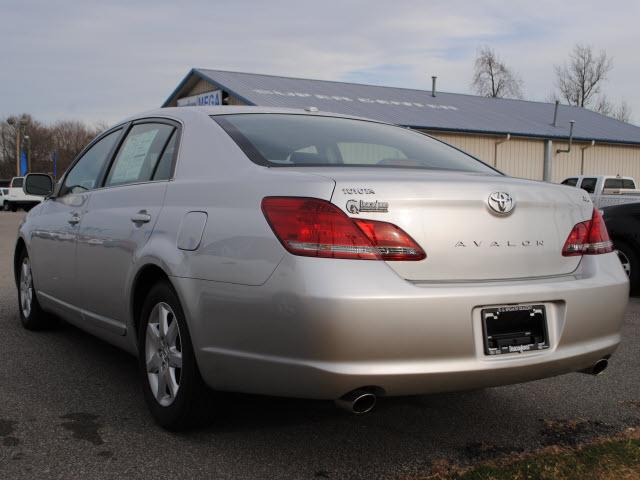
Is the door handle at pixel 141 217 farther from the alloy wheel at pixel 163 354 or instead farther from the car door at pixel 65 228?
the car door at pixel 65 228

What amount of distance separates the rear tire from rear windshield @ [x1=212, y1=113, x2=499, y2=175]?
2.66m

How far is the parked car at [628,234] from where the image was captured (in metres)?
8.20

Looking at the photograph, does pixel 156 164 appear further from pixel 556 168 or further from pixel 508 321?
pixel 556 168

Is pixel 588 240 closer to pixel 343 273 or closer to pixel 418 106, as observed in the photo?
pixel 343 273

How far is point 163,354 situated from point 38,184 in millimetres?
2648

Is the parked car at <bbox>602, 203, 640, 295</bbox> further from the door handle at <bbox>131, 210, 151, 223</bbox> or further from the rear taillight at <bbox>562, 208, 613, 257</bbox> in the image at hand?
the door handle at <bbox>131, 210, 151, 223</bbox>

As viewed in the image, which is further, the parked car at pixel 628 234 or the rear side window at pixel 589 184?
the rear side window at pixel 589 184

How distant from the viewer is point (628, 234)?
325 inches

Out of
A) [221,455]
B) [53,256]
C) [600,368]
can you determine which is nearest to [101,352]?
[53,256]

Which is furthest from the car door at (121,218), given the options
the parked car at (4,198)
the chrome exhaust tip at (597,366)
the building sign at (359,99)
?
the parked car at (4,198)

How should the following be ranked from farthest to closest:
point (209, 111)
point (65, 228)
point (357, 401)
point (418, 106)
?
point (418, 106) → point (65, 228) → point (209, 111) → point (357, 401)

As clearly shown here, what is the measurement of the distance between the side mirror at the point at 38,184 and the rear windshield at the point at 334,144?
7.70 feet

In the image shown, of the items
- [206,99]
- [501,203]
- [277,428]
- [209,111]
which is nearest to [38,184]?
[209,111]

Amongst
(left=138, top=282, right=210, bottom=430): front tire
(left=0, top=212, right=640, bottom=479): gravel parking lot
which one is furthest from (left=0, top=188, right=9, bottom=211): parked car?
(left=138, top=282, right=210, bottom=430): front tire
